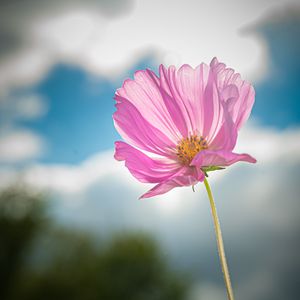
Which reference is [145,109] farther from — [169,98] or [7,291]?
[7,291]

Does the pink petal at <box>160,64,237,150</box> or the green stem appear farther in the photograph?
the pink petal at <box>160,64,237,150</box>

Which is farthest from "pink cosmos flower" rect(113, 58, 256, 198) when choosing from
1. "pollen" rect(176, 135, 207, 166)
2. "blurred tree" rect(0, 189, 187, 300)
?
"blurred tree" rect(0, 189, 187, 300)

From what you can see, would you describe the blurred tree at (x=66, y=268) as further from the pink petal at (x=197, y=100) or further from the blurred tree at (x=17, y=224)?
the pink petal at (x=197, y=100)

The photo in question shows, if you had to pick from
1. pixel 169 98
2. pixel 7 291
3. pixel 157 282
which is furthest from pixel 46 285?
pixel 169 98

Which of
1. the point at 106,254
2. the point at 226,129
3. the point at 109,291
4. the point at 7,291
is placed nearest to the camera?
the point at 226,129

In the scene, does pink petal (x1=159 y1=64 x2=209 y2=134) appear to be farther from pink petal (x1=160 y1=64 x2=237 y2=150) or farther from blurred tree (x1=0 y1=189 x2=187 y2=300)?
blurred tree (x1=0 y1=189 x2=187 y2=300)

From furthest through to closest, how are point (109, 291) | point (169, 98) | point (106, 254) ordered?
point (106, 254), point (109, 291), point (169, 98)

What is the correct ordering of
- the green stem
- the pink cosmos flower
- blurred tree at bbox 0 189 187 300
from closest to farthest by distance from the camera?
1. the green stem
2. the pink cosmos flower
3. blurred tree at bbox 0 189 187 300
